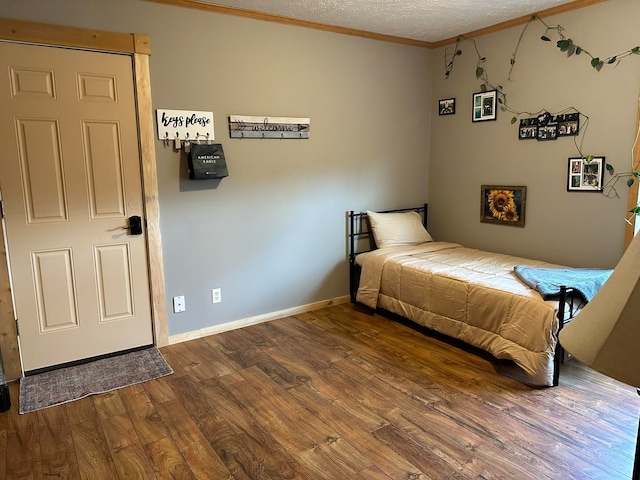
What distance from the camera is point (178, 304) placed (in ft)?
11.3

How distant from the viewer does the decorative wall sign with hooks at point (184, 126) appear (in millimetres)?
3193

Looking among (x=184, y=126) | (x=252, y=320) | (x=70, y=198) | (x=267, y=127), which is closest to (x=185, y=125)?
(x=184, y=126)

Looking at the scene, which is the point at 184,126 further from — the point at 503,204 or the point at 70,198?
the point at 503,204

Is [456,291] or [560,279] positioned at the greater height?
[560,279]

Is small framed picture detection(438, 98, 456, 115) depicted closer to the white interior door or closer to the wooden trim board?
the wooden trim board

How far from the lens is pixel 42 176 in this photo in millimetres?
2844

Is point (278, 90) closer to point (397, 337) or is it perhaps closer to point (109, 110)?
point (109, 110)

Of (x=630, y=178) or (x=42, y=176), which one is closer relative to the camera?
(x=42, y=176)

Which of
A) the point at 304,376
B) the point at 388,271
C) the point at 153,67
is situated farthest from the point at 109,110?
the point at 388,271

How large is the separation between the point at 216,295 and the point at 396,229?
1.82m

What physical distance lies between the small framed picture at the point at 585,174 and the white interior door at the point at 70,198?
10.9ft

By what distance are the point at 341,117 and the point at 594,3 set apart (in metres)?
2.09

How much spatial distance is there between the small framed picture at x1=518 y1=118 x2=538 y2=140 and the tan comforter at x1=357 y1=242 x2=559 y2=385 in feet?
3.45

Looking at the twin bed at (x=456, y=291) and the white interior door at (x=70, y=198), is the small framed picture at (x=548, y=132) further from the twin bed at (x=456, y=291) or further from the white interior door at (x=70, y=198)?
the white interior door at (x=70, y=198)
